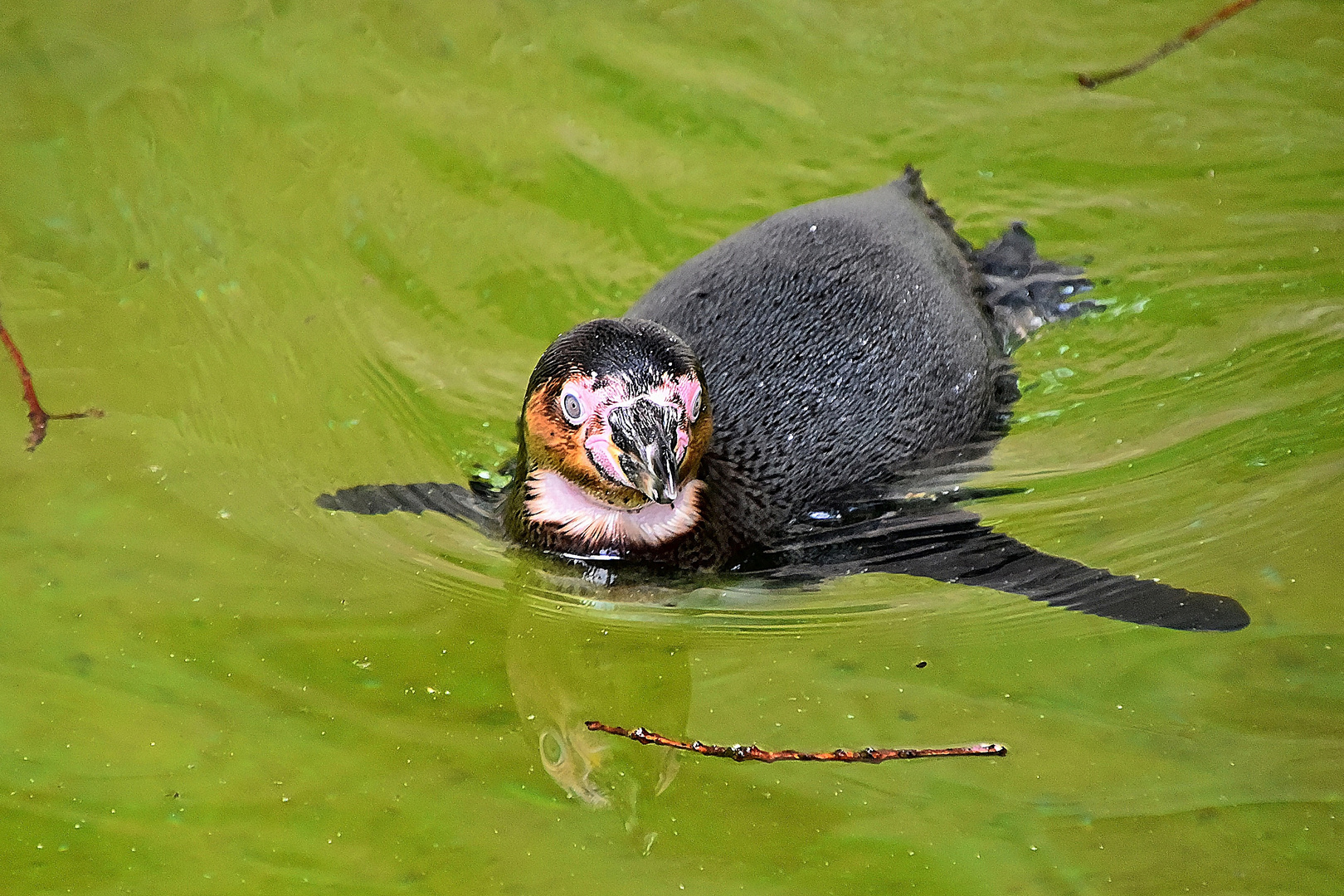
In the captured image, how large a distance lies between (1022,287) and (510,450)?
1.71 meters

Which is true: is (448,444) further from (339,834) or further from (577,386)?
(339,834)

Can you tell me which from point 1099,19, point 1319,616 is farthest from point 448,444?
point 1099,19

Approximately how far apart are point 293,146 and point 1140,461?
3005 mm

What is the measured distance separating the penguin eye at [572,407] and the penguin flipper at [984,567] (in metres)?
0.63

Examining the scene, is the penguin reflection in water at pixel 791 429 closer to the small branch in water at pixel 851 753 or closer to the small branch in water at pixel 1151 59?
the small branch in water at pixel 851 753

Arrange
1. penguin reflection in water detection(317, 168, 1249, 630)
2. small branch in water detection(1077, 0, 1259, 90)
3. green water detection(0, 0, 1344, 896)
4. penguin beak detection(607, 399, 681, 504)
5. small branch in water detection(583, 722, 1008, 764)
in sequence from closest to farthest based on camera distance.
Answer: green water detection(0, 0, 1344, 896) < small branch in water detection(583, 722, 1008, 764) < penguin beak detection(607, 399, 681, 504) < penguin reflection in water detection(317, 168, 1249, 630) < small branch in water detection(1077, 0, 1259, 90)

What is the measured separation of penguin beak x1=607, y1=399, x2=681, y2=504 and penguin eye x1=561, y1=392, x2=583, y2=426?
93 millimetres

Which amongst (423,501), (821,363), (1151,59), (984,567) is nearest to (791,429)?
(821,363)

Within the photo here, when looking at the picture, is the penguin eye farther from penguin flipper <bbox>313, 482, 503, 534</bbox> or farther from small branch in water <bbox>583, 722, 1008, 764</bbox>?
small branch in water <bbox>583, 722, 1008, 764</bbox>

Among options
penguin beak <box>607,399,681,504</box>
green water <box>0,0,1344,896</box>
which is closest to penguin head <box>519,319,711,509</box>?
penguin beak <box>607,399,681,504</box>

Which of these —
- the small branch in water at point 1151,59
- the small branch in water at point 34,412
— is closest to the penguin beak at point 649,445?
the small branch in water at point 34,412

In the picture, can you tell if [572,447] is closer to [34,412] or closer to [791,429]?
[791,429]

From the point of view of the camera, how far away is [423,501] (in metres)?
3.46

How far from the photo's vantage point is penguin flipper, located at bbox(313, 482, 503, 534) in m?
3.38
